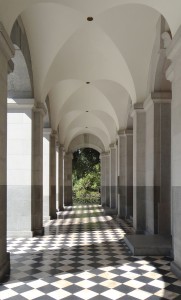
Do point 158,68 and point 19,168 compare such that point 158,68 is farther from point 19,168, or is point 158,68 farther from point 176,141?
point 19,168

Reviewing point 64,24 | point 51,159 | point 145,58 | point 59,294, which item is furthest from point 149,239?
point 51,159

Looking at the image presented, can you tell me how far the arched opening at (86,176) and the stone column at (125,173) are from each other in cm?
2045

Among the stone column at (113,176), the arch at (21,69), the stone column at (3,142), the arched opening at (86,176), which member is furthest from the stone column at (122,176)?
the arched opening at (86,176)

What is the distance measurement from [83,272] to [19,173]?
544 centimetres

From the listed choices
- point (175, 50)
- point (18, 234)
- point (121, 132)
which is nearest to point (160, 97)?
point (175, 50)

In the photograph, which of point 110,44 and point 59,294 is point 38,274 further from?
point 110,44

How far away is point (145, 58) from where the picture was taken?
39.4 ft

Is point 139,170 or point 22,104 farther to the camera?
point 139,170

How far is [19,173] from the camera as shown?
39.5 feet

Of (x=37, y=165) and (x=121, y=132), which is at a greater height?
(x=121, y=132)

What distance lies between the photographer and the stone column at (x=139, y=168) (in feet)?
42.9

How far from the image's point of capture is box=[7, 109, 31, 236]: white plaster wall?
38.8 ft

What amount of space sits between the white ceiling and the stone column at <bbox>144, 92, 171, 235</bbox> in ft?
4.78

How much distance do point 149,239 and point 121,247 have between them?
2.80 ft
